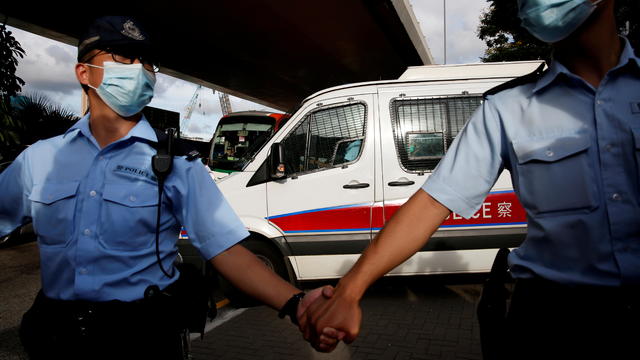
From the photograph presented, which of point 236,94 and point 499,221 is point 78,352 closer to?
point 499,221

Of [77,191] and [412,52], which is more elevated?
[412,52]

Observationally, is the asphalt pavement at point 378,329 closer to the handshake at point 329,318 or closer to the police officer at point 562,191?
the handshake at point 329,318

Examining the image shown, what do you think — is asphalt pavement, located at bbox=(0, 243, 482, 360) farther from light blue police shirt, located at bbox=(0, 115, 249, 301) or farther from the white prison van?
light blue police shirt, located at bbox=(0, 115, 249, 301)

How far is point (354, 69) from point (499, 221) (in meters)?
22.4

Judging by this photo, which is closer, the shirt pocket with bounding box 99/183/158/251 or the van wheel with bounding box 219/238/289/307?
the shirt pocket with bounding box 99/183/158/251

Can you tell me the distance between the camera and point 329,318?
1.73 meters

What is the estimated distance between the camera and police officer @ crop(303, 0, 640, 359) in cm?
136

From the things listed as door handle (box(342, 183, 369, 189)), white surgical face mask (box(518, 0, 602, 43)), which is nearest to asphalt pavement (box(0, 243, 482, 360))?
door handle (box(342, 183, 369, 189))

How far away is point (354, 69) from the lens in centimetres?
2617

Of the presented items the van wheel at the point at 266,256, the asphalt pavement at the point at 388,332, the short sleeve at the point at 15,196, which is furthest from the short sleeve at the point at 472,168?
the van wheel at the point at 266,256

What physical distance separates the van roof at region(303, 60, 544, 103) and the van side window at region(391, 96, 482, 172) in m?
0.26

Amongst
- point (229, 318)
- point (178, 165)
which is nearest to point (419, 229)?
point (178, 165)

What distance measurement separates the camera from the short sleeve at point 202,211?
178 centimetres

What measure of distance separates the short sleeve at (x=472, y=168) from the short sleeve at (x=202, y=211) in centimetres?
76
